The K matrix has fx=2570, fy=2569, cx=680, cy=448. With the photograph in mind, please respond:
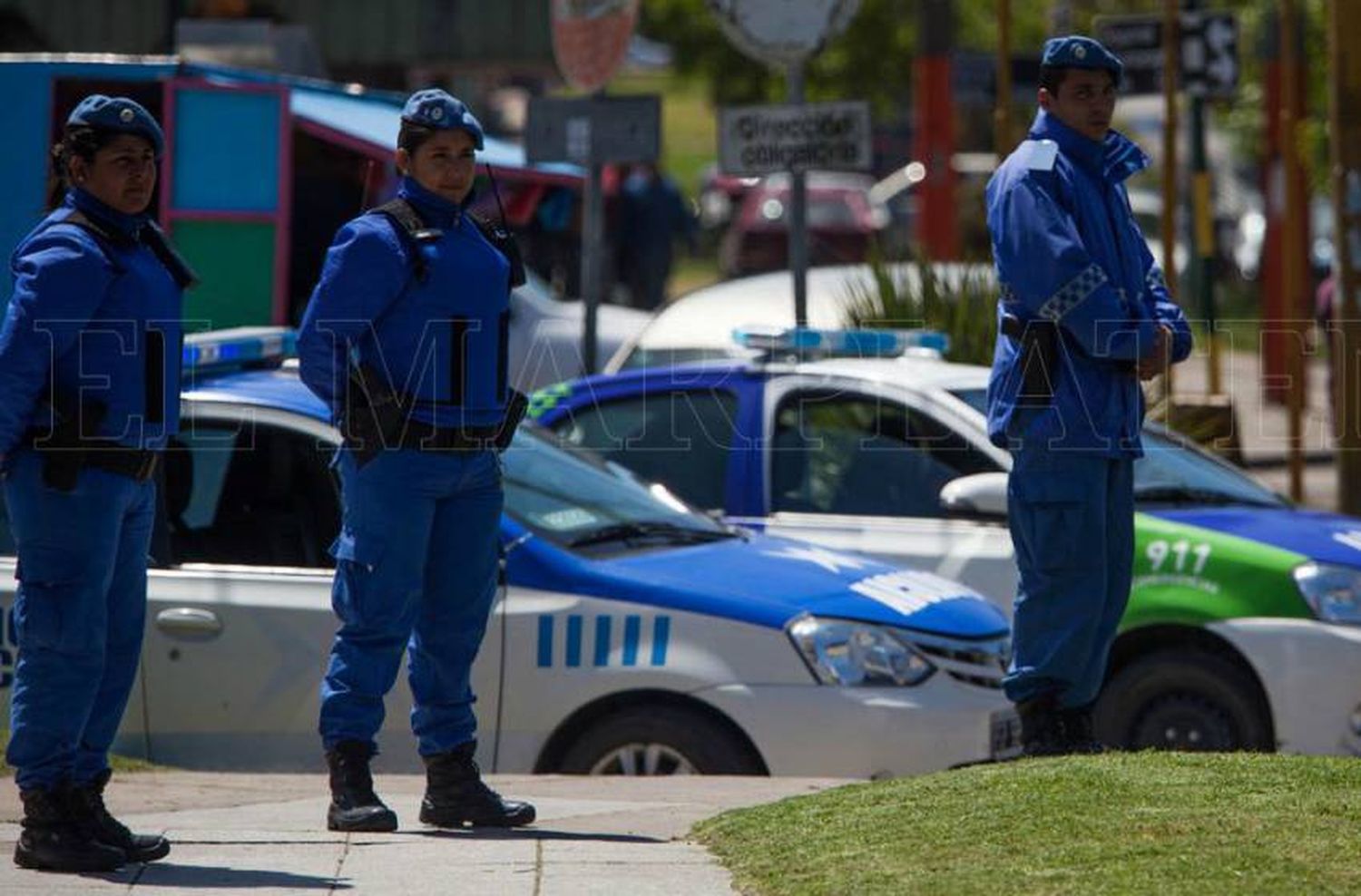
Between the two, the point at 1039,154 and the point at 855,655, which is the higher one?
the point at 1039,154

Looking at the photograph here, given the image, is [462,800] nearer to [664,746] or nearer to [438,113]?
[664,746]

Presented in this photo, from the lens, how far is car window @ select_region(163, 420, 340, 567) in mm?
8031

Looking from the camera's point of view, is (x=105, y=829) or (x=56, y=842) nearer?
(x=56, y=842)

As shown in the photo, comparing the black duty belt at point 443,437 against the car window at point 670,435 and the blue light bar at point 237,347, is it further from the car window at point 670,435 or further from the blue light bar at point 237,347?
the car window at point 670,435

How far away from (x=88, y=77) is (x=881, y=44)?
3309cm

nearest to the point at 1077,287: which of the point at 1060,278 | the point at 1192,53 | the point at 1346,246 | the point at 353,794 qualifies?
the point at 1060,278

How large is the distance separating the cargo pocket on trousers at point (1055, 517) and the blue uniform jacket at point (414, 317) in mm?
1512

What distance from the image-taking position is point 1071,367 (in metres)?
6.85

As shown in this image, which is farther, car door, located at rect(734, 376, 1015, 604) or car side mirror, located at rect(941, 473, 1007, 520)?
car door, located at rect(734, 376, 1015, 604)

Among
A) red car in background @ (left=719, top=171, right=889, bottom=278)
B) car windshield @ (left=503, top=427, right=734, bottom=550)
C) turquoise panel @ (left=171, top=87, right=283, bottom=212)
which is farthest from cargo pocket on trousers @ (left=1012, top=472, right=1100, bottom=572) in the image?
red car in background @ (left=719, top=171, right=889, bottom=278)

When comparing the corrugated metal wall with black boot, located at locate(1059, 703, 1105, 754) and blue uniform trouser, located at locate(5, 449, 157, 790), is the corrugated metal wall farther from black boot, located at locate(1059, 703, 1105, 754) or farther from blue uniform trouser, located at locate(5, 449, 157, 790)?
blue uniform trouser, located at locate(5, 449, 157, 790)

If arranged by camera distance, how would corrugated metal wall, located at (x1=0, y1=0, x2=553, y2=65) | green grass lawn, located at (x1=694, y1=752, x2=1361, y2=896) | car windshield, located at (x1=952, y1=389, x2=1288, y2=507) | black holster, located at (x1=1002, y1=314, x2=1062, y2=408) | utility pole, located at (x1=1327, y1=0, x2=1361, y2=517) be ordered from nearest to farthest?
green grass lawn, located at (x1=694, y1=752, x2=1361, y2=896) < black holster, located at (x1=1002, y1=314, x2=1062, y2=408) < car windshield, located at (x1=952, y1=389, x2=1288, y2=507) < utility pole, located at (x1=1327, y1=0, x2=1361, y2=517) < corrugated metal wall, located at (x1=0, y1=0, x2=553, y2=65)

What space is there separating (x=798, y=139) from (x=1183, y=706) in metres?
3.43

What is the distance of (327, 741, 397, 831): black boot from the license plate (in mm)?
2105
